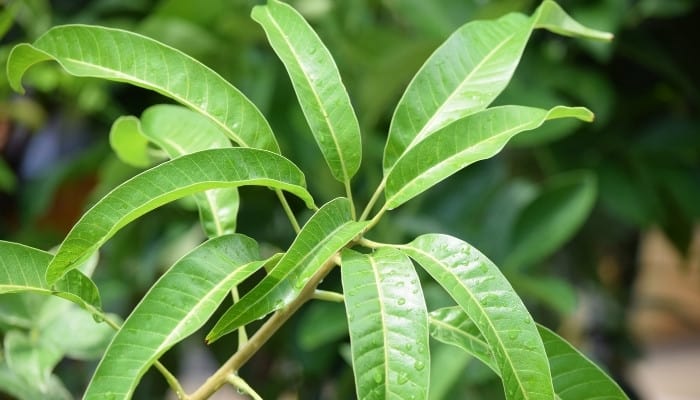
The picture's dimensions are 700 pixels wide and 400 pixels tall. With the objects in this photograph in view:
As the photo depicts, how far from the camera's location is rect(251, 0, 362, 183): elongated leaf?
0.40 m

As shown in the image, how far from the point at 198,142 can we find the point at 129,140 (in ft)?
0.19

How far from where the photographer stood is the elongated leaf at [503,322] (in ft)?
1.09

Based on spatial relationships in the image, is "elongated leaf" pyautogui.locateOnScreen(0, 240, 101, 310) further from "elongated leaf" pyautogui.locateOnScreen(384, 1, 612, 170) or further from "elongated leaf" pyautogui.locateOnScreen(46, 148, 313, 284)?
"elongated leaf" pyautogui.locateOnScreen(384, 1, 612, 170)

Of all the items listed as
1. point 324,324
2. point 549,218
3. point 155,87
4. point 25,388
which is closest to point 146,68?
point 155,87

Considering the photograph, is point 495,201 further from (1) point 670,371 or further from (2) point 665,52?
(1) point 670,371

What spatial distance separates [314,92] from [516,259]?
567 mm

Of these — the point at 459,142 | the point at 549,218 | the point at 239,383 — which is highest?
the point at 549,218

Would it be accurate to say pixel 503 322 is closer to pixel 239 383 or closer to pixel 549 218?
pixel 239 383

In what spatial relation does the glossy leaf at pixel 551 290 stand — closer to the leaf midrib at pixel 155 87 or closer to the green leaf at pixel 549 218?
the green leaf at pixel 549 218

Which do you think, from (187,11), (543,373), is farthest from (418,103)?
(187,11)

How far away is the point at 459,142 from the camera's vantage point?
0.38 m

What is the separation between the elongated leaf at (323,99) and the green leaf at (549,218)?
1.77 ft

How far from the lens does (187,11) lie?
1.03m

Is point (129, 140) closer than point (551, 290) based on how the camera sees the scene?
Yes
